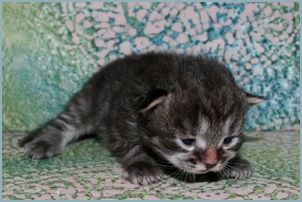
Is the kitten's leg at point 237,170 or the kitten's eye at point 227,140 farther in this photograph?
the kitten's leg at point 237,170

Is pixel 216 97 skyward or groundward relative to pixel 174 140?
skyward

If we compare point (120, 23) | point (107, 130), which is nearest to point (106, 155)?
point (107, 130)

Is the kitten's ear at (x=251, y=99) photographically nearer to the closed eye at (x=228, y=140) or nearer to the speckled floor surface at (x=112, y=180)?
the closed eye at (x=228, y=140)

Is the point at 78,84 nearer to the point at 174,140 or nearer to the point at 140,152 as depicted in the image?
the point at 140,152

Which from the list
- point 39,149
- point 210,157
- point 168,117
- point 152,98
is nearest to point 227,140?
point 210,157

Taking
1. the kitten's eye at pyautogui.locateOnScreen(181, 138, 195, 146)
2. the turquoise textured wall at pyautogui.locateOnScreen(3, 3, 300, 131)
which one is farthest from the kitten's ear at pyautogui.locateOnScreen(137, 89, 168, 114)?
the turquoise textured wall at pyautogui.locateOnScreen(3, 3, 300, 131)

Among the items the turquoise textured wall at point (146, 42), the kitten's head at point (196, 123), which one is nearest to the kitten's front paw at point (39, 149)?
the turquoise textured wall at point (146, 42)

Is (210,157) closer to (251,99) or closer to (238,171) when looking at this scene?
(238,171)
